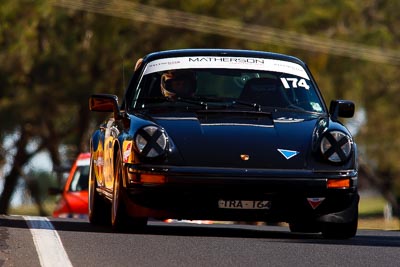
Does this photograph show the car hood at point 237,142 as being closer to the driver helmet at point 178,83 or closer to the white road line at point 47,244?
the driver helmet at point 178,83

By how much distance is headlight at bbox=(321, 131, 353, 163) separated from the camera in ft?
38.9

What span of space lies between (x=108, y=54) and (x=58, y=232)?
3696 centimetres

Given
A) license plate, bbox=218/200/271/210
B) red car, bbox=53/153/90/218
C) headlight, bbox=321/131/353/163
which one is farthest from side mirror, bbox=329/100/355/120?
red car, bbox=53/153/90/218

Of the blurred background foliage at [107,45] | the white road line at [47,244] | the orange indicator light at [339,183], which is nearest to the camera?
the white road line at [47,244]

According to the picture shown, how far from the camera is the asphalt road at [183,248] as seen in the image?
974 cm

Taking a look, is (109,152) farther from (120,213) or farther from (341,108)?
(341,108)

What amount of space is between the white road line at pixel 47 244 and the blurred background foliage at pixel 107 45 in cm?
3044

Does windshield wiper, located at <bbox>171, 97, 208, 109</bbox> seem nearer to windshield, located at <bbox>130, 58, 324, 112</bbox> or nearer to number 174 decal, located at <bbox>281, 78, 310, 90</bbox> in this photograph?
windshield, located at <bbox>130, 58, 324, 112</bbox>

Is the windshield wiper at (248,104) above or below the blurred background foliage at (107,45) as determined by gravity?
above

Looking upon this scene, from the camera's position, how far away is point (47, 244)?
10836mm

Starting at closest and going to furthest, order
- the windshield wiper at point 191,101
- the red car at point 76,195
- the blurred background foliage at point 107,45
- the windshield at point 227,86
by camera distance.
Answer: the windshield wiper at point 191,101, the windshield at point 227,86, the red car at point 76,195, the blurred background foliage at point 107,45

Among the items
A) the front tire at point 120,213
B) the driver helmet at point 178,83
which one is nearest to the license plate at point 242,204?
the front tire at point 120,213

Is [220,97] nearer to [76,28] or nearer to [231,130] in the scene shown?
[231,130]

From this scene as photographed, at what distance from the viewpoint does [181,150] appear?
11742 mm
